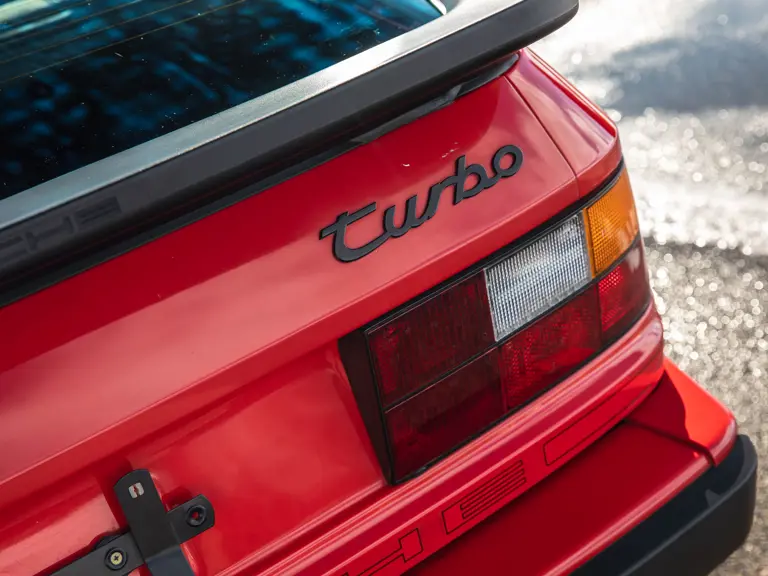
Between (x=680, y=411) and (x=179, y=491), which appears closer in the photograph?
(x=179, y=491)

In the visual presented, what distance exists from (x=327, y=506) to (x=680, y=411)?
31.9 inches

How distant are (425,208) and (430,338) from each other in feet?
0.74

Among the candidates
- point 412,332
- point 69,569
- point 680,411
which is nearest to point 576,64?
point 680,411

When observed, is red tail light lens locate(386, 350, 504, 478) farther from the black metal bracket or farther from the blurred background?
the blurred background

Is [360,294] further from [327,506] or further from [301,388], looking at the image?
[327,506]

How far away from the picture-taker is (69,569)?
1.43m

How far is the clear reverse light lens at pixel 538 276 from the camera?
169cm

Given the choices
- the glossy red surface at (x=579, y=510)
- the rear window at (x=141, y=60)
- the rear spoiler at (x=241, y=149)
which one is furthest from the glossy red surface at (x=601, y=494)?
the rear window at (x=141, y=60)

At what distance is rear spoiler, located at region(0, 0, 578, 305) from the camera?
1.27 meters

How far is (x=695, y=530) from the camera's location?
1854 mm

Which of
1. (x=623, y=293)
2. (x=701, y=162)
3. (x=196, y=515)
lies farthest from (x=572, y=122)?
(x=701, y=162)

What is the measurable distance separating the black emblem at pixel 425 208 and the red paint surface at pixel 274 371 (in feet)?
0.04

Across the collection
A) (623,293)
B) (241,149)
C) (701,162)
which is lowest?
(701,162)

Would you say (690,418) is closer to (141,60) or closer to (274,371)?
(274,371)
